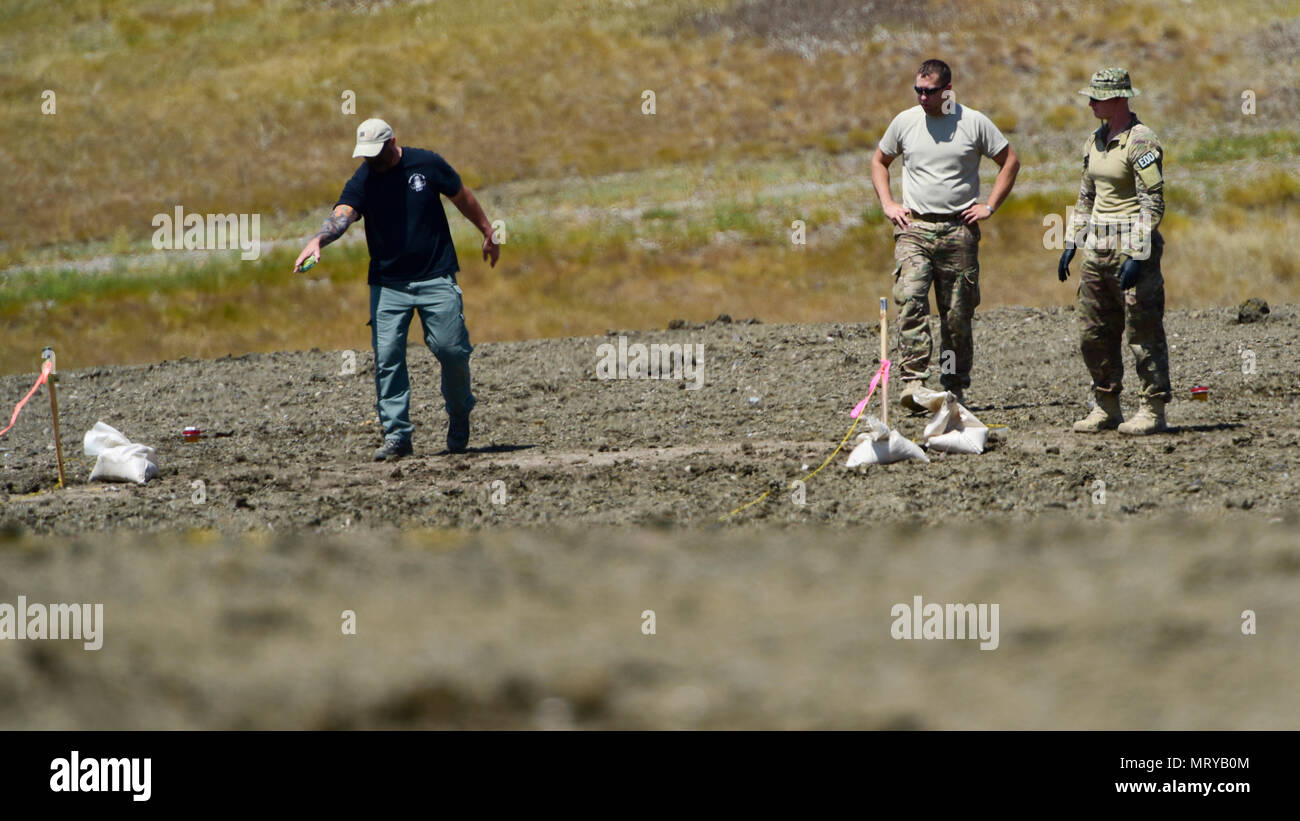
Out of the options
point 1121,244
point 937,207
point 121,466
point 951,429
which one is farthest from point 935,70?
point 121,466

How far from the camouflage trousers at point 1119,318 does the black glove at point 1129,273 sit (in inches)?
3.2

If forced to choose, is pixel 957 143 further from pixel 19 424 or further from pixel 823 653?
pixel 19 424

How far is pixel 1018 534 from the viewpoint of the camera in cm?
720

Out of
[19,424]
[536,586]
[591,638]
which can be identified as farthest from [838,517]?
[19,424]

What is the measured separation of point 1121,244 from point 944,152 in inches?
72.7

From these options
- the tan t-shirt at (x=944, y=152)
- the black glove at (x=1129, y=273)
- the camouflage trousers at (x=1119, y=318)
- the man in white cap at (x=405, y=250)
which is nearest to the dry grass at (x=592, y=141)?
the tan t-shirt at (x=944, y=152)

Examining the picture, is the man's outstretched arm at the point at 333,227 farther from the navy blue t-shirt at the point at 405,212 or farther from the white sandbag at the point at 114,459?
the white sandbag at the point at 114,459

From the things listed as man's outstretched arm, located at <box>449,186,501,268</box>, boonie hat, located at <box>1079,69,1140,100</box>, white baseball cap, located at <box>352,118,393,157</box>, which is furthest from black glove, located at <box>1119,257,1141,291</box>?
white baseball cap, located at <box>352,118,393,157</box>

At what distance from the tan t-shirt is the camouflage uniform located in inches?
46.7

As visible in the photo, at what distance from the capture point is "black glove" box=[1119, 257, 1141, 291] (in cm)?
878

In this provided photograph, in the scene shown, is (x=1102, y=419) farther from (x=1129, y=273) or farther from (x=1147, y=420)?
(x=1129, y=273)

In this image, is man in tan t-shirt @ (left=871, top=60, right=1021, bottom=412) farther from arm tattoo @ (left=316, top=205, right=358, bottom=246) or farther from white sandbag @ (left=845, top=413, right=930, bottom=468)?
arm tattoo @ (left=316, top=205, right=358, bottom=246)

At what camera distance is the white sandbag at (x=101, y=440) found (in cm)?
1026

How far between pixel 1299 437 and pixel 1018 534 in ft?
11.5
